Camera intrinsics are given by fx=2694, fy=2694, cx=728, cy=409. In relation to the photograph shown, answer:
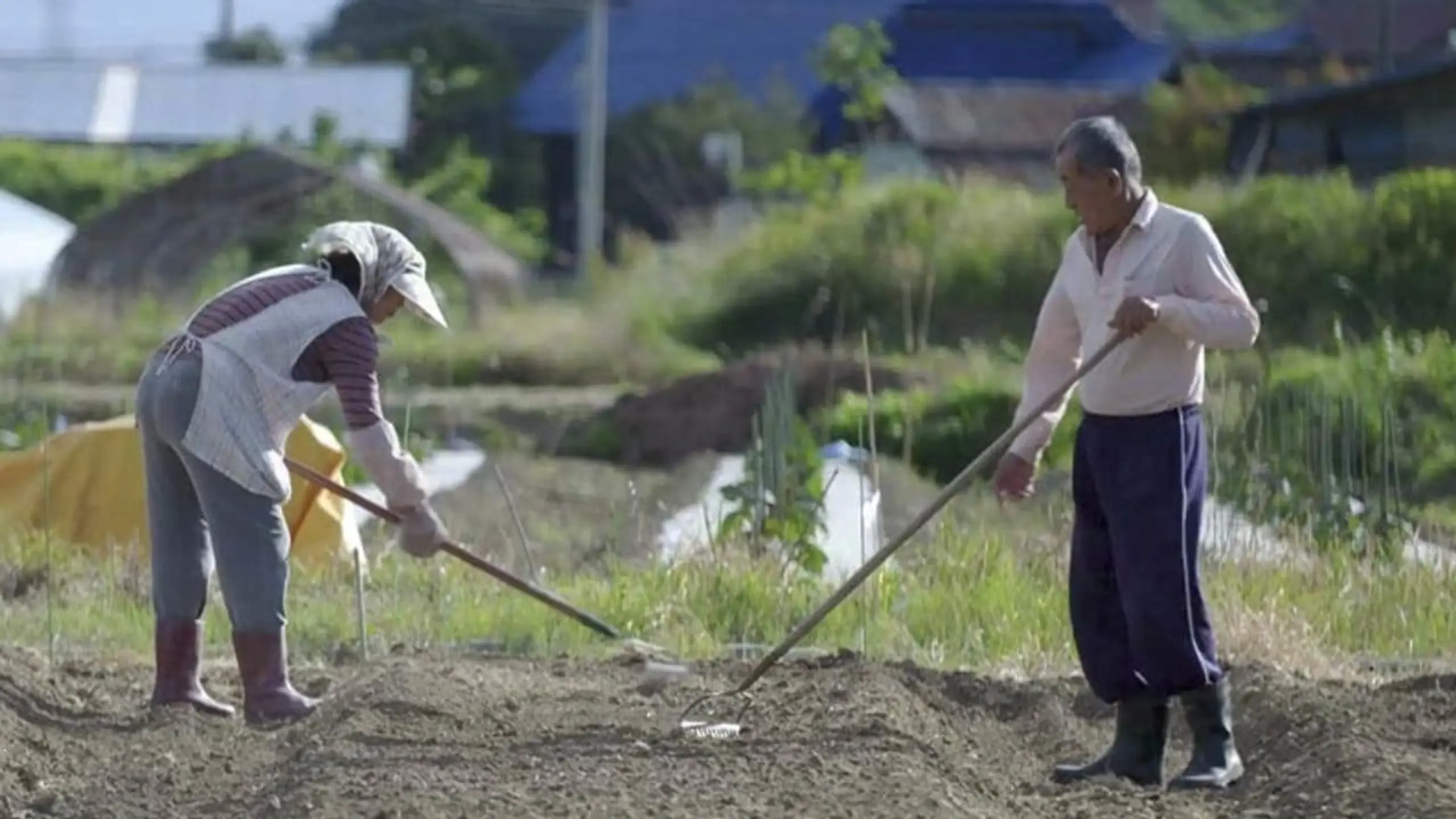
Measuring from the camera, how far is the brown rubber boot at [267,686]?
688 centimetres

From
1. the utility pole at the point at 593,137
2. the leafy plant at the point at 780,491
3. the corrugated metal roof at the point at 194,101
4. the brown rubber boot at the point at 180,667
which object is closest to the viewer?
the brown rubber boot at the point at 180,667

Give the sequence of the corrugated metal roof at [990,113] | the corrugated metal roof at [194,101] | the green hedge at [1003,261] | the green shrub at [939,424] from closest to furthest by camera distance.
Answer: the green shrub at [939,424] → the green hedge at [1003,261] → the corrugated metal roof at [990,113] → the corrugated metal roof at [194,101]

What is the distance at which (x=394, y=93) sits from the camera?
48.6 m

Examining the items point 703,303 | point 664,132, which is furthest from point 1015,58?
point 703,303

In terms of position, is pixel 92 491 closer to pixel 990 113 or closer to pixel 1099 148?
pixel 1099 148

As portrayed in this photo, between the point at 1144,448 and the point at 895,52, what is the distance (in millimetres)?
47594

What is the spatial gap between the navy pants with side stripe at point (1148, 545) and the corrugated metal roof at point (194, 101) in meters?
40.2

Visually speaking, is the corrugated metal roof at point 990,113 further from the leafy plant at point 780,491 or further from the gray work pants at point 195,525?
the gray work pants at point 195,525

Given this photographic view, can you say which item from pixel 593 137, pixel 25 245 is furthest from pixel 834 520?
pixel 593 137

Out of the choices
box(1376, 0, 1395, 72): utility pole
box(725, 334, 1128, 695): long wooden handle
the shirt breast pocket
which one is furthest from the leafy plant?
box(1376, 0, 1395, 72): utility pole

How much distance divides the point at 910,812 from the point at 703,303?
20.5 m

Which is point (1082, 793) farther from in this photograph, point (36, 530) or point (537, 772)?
point (36, 530)

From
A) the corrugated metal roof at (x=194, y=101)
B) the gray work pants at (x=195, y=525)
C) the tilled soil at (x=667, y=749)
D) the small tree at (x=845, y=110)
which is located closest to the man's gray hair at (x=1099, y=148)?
the tilled soil at (x=667, y=749)

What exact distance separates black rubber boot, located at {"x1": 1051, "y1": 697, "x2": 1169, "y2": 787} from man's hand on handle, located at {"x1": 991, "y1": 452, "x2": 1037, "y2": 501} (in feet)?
1.88
